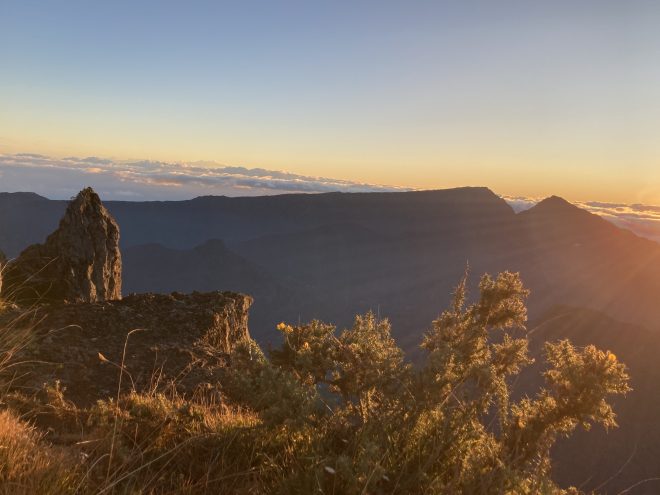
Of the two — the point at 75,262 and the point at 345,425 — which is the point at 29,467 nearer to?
the point at 345,425

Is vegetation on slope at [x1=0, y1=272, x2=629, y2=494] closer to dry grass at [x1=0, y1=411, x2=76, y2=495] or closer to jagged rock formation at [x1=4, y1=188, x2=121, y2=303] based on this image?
dry grass at [x1=0, y1=411, x2=76, y2=495]

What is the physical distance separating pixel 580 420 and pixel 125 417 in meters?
4.00

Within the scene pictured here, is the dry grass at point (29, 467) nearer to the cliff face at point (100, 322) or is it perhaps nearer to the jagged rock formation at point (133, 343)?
the cliff face at point (100, 322)

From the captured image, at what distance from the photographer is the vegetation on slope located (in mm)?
3205

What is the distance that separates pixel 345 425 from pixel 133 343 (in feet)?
17.7

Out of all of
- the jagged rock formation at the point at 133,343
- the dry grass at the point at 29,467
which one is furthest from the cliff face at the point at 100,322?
the dry grass at the point at 29,467

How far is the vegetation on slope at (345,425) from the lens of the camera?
3205 millimetres

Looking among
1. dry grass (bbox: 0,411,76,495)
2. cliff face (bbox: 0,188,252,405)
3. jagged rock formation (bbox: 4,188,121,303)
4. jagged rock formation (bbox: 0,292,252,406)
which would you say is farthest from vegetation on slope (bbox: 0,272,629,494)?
jagged rock formation (bbox: 4,188,121,303)

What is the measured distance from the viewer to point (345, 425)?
4043 mm

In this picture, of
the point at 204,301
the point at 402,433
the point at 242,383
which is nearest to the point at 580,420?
the point at 402,433

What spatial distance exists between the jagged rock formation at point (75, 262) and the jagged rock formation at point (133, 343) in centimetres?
192

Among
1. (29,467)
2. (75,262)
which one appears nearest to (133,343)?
(75,262)

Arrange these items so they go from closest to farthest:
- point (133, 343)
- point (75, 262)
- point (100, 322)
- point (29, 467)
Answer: point (29, 467) → point (133, 343) → point (100, 322) → point (75, 262)

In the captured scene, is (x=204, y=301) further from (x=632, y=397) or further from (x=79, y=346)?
(x=632, y=397)
